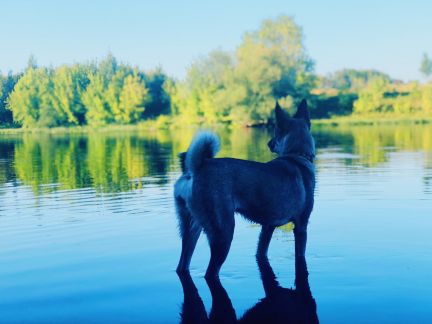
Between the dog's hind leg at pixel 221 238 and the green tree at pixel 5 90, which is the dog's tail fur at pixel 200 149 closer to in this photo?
the dog's hind leg at pixel 221 238

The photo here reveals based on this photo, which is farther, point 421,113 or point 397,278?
point 421,113

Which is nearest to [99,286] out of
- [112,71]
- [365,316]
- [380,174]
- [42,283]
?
[42,283]

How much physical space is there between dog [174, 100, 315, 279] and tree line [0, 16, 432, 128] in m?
59.4

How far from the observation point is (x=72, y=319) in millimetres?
6180

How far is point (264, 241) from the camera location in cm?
834

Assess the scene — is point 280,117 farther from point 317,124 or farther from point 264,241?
point 317,124

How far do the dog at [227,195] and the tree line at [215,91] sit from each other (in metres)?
59.4

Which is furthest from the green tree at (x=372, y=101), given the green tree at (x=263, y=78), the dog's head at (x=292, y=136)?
the dog's head at (x=292, y=136)

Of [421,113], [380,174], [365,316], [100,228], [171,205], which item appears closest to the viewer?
[365,316]

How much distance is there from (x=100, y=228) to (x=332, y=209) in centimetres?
539

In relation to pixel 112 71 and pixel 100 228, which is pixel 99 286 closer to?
pixel 100 228

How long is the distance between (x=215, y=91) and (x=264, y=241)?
94.6 metres

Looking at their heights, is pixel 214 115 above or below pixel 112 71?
below

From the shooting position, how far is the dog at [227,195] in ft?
21.9
